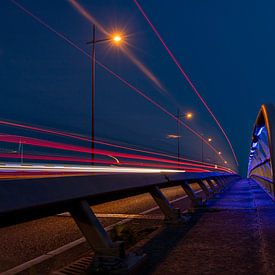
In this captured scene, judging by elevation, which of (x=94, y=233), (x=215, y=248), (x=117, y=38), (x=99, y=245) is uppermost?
(x=117, y=38)

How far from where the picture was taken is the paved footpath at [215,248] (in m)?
5.34

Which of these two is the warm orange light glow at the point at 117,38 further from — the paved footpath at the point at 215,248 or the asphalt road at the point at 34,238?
the paved footpath at the point at 215,248

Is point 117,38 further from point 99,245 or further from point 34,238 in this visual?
point 99,245

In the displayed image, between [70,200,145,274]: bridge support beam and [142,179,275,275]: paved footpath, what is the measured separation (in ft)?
1.39

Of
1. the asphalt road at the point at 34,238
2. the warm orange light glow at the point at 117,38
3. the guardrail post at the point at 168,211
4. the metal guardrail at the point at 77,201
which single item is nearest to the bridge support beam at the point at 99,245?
the metal guardrail at the point at 77,201

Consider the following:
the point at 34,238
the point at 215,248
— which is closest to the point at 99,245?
the point at 215,248

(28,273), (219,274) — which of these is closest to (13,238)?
(28,273)

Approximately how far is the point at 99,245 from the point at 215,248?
90.6 inches

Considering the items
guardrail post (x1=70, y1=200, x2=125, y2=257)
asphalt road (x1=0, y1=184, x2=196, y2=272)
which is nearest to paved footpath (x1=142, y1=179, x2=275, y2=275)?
guardrail post (x1=70, y1=200, x2=125, y2=257)

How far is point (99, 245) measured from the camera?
199 inches

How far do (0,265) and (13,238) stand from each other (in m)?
2.38

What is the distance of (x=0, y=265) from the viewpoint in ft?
20.1

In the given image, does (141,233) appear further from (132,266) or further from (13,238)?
(132,266)

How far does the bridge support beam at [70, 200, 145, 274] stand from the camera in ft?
15.9
